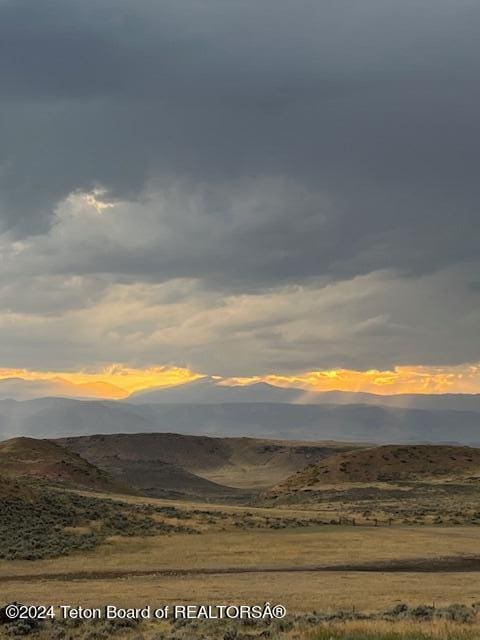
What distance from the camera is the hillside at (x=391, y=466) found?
342 feet

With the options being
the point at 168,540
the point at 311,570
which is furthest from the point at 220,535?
the point at 311,570

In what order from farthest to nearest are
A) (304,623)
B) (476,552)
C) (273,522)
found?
1. (273,522)
2. (476,552)
3. (304,623)

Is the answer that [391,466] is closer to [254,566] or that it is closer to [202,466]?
[254,566]

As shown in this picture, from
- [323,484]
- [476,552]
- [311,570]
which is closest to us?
[311,570]

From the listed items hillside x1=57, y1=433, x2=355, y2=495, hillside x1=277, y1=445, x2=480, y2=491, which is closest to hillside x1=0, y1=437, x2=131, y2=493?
hillside x1=277, y1=445, x2=480, y2=491

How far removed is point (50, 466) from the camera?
9225 centimetres

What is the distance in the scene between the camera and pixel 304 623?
1800 centimetres

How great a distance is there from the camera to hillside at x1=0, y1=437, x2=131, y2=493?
87956 mm

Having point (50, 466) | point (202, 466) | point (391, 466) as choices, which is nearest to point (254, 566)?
point (50, 466)

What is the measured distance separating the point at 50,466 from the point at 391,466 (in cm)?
5408

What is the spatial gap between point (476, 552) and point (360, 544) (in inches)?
270

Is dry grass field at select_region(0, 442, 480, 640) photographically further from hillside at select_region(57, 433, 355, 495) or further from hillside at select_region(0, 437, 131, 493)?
hillside at select_region(57, 433, 355, 495)

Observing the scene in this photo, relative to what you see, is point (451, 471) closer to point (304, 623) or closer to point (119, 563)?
point (119, 563)

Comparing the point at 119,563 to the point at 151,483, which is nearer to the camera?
the point at 119,563
